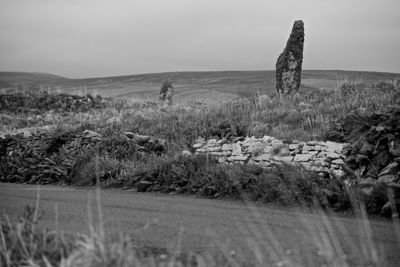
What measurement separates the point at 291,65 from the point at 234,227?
18028 mm

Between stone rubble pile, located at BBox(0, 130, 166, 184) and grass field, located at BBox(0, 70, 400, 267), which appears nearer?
grass field, located at BBox(0, 70, 400, 267)

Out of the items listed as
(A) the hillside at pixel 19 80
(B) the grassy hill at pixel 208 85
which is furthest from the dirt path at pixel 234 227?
(A) the hillside at pixel 19 80

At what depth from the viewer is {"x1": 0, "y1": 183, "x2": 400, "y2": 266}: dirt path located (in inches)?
188

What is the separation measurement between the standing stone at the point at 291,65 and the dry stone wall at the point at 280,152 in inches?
440

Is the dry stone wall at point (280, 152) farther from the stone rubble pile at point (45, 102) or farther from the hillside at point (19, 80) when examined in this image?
the hillside at point (19, 80)

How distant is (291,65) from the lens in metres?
23.1

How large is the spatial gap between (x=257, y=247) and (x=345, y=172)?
4.53 m

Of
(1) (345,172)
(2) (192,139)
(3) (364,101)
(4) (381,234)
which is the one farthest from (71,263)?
(3) (364,101)

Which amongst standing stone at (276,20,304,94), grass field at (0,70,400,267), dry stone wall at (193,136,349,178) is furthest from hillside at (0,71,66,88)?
dry stone wall at (193,136,349,178)

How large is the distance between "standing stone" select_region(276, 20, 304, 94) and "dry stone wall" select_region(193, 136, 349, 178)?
1117 centimetres

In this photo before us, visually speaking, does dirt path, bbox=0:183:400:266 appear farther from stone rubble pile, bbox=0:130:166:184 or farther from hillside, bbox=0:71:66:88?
hillside, bbox=0:71:66:88

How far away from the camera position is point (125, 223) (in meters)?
6.30

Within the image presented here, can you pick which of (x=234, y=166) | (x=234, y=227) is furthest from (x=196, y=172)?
(x=234, y=227)

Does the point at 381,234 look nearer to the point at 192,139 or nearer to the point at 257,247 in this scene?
the point at 257,247
